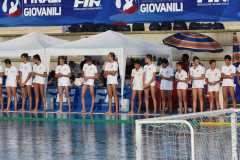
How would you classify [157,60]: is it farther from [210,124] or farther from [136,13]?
[210,124]

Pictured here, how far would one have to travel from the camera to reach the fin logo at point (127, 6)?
86.2 feet

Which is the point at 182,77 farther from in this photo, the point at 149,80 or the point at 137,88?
the point at 137,88

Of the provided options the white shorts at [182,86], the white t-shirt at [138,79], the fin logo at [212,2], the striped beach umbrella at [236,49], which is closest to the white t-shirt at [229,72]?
the white shorts at [182,86]

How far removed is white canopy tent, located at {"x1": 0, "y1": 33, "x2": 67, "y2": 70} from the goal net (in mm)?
13427

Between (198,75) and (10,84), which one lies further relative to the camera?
(10,84)

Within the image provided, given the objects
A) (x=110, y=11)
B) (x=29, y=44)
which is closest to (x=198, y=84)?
(x=110, y=11)

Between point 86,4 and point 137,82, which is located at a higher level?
point 86,4

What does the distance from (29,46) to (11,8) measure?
7.59 ft

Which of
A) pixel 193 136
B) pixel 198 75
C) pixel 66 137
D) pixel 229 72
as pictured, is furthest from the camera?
pixel 198 75

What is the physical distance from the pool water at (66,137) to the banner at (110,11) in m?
3.82

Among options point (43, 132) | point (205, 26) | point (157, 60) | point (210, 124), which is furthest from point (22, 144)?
point (205, 26)

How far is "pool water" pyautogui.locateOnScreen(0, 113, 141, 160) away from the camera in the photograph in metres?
14.9

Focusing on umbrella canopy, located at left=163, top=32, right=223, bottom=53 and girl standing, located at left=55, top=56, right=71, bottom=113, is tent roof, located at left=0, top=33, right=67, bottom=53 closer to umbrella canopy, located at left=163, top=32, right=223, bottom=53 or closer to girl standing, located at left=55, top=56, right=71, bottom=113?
girl standing, located at left=55, top=56, right=71, bottom=113

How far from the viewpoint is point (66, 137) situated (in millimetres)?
18188
